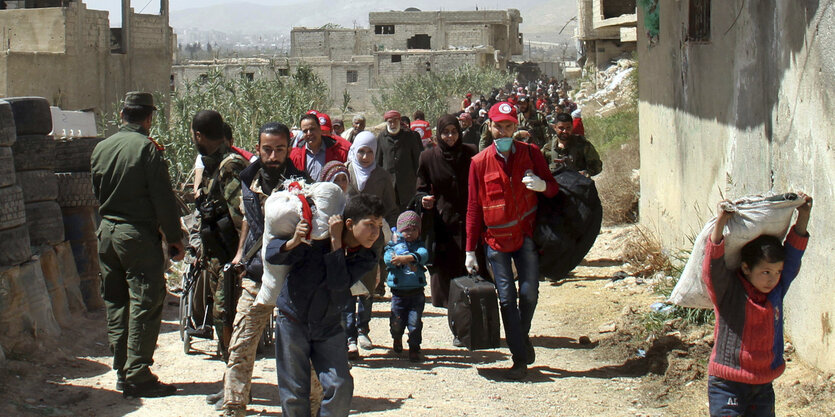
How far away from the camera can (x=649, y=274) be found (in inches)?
383

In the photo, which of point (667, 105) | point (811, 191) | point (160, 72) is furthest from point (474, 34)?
point (811, 191)

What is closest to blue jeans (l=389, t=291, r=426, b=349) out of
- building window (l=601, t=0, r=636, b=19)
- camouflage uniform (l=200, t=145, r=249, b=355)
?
camouflage uniform (l=200, t=145, r=249, b=355)

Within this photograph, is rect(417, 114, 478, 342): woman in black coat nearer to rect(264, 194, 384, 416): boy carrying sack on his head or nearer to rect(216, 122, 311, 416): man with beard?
rect(216, 122, 311, 416): man with beard

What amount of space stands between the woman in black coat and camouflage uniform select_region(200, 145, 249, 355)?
6.04 feet

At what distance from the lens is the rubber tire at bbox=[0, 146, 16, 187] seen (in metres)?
6.51

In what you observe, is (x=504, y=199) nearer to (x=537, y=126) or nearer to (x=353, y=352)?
(x=353, y=352)

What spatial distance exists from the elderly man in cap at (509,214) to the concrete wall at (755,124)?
1.59 metres

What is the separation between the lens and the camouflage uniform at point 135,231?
588cm

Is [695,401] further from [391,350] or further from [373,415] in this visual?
[391,350]

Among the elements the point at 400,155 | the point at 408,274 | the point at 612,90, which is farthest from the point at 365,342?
the point at 612,90

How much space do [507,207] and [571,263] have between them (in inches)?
26.2

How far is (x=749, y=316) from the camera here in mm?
4074

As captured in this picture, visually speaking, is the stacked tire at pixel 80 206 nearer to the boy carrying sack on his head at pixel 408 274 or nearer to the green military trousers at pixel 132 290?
the green military trousers at pixel 132 290

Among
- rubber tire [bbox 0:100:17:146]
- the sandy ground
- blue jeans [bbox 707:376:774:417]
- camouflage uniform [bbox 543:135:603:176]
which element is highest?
rubber tire [bbox 0:100:17:146]
